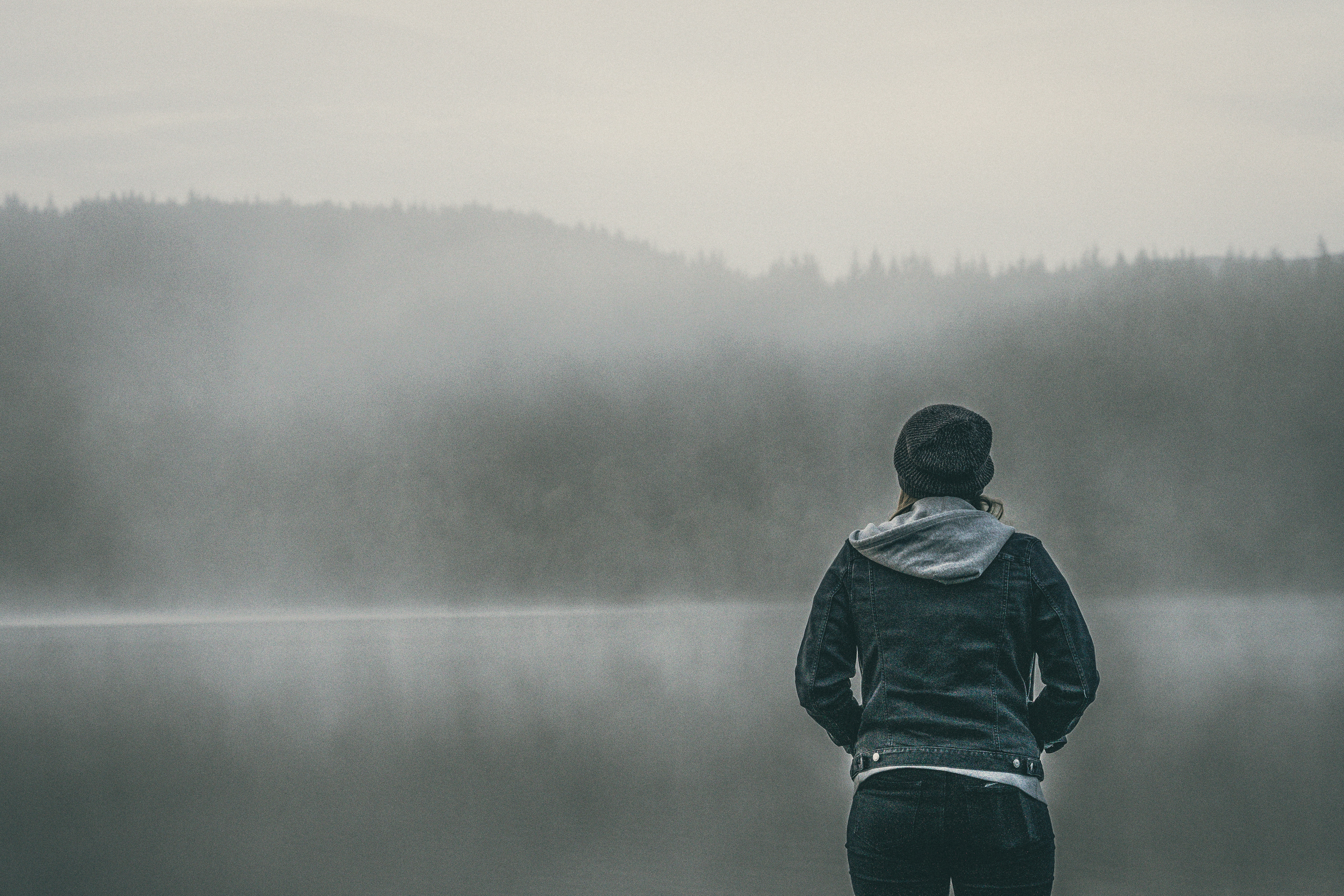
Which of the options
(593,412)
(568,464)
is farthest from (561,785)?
(593,412)

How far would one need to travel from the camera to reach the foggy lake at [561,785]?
19.9 ft

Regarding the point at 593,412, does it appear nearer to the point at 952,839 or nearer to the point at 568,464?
the point at 568,464

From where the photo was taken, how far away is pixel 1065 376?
3474 inches

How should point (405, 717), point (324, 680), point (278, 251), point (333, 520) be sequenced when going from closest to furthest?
1. point (405, 717)
2. point (324, 680)
3. point (333, 520)
4. point (278, 251)

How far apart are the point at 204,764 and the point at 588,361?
87.0 metres

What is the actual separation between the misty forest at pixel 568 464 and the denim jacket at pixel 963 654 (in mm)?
9136

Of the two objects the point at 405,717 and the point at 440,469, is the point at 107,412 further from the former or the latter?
the point at 405,717

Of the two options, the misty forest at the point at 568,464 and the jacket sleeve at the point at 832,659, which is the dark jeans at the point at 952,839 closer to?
the jacket sleeve at the point at 832,659

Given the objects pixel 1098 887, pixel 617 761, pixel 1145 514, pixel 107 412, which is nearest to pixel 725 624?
pixel 617 761

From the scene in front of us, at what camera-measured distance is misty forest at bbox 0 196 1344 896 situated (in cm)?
1808

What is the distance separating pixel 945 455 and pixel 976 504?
0.35 ft

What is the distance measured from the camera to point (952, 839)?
2158mm

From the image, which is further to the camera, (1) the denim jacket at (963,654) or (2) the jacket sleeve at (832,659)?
(2) the jacket sleeve at (832,659)

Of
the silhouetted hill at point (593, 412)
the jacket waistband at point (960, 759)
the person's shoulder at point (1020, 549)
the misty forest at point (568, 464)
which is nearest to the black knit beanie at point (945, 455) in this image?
the person's shoulder at point (1020, 549)
